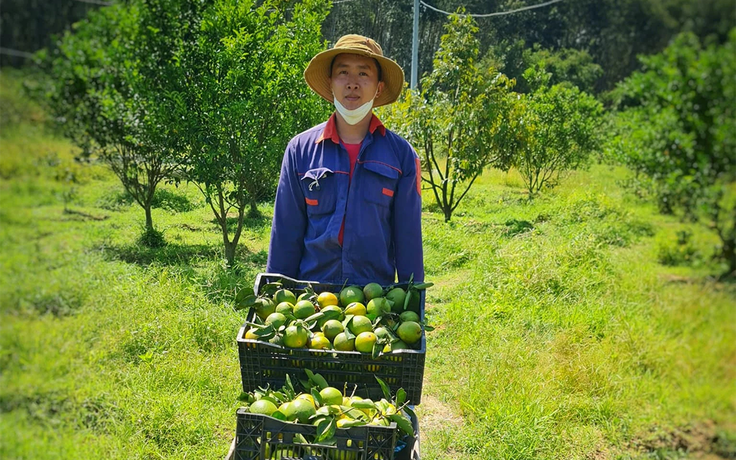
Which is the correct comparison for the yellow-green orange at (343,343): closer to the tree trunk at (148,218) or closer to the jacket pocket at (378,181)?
the jacket pocket at (378,181)

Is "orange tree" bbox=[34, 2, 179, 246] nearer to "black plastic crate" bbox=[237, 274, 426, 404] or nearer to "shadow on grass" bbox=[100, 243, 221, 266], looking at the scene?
"shadow on grass" bbox=[100, 243, 221, 266]

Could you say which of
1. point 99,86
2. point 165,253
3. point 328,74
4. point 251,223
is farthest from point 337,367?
point 251,223

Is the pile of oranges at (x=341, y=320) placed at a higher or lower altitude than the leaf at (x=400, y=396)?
higher

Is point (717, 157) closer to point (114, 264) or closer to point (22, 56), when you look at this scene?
point (22, 56)

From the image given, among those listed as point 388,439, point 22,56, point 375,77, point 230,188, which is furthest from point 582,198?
point 22,56

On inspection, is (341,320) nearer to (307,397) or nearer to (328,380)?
(328,380)

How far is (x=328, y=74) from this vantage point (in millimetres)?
3002

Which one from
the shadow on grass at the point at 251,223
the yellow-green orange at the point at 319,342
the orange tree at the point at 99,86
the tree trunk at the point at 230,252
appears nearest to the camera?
the orange tree at the point at 99,86

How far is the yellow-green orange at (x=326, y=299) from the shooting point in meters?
2.20

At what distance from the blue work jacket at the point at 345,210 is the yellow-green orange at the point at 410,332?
27.5 inches

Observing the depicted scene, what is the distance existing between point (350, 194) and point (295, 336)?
36.7 inches

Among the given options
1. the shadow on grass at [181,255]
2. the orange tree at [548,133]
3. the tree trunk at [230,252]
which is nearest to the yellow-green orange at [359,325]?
the shadow on grass at [181,255]

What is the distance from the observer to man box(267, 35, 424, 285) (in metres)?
2.66

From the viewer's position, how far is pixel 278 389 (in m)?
2.04
